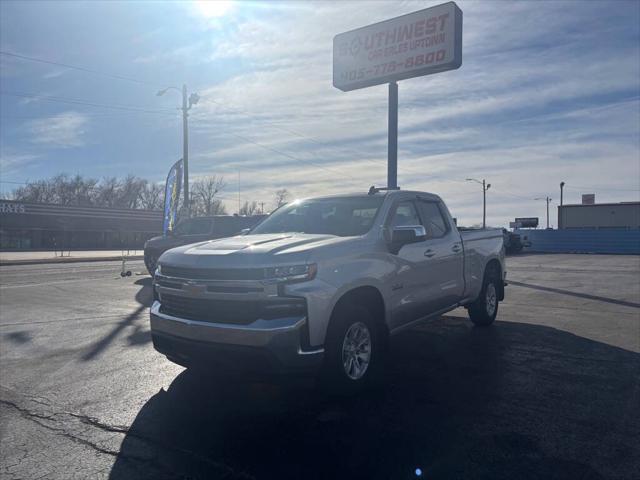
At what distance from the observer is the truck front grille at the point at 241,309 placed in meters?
4.05

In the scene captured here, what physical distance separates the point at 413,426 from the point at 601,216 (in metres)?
65.8

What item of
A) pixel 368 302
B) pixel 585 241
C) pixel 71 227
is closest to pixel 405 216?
pixel 368 302

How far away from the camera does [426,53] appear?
1739 centimetres

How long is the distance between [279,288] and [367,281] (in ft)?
3.40

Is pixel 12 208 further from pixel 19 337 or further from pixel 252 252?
pixel 252 252

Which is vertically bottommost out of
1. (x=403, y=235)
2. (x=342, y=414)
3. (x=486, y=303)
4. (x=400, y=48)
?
(x=342, y=414)

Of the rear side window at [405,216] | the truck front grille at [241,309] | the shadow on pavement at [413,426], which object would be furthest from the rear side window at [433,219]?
the truck front grille at [241,309]

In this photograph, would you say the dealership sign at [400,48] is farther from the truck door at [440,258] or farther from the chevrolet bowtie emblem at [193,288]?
the chevrolet bowtie emblem at [193,288]

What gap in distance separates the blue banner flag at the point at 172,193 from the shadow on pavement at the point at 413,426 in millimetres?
18108

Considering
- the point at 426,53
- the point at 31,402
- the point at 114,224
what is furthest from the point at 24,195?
the point at 31,402

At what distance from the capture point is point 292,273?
13.6ft

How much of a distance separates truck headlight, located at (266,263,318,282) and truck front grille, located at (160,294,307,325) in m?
0.17

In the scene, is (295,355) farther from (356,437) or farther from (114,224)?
(114,224)

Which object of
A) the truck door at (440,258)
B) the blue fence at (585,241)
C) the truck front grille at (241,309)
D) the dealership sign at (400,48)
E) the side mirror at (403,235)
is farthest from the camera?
the blue fence at (585,241)
